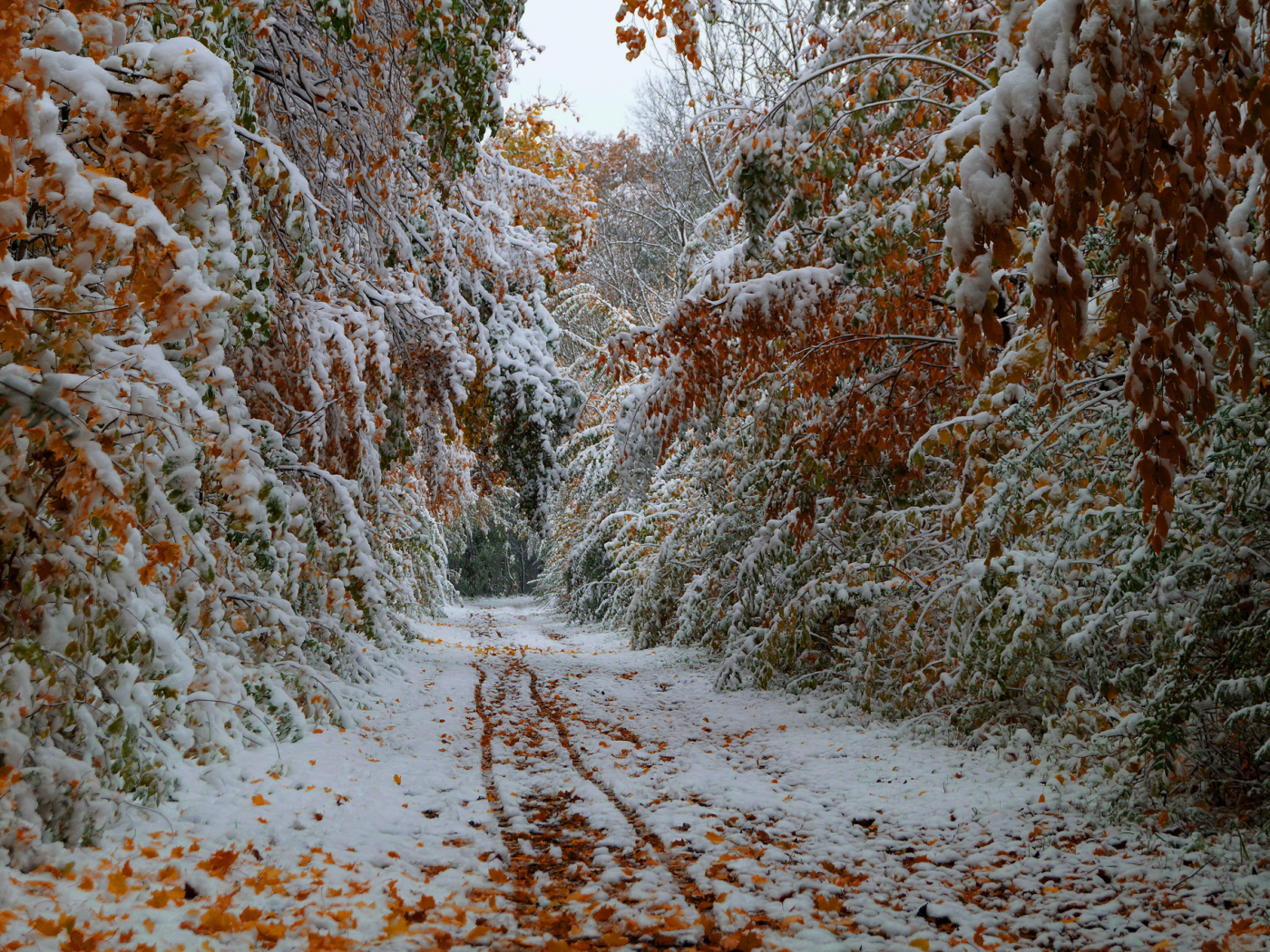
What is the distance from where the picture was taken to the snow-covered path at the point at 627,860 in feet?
10.2

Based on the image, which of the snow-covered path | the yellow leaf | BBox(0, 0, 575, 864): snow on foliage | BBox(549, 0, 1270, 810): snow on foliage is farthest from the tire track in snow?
BBox(549, 0, 1270, 810): snow on foliage

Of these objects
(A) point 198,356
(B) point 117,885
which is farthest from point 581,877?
(A) point 198,356

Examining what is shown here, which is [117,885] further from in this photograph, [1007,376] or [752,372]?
[752,372]

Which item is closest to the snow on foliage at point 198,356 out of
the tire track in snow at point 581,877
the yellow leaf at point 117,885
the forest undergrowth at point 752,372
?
the forest undergrowth at point 752,372

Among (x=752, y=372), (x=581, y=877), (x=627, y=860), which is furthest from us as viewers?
(x=752, y=372)

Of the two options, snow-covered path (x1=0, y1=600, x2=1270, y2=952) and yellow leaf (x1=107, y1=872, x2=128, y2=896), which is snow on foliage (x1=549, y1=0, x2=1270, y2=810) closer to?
snow-covered path (x1=0, y1=600, x2=1270, y2=952)

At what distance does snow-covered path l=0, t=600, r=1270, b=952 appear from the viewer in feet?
10.2

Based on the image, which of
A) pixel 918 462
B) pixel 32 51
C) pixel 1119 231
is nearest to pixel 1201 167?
pixel 1119 231

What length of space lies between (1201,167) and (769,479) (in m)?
6.04

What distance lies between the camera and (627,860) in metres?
4.09

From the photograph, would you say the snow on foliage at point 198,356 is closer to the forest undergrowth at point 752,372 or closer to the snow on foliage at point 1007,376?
the forest undergrowth at point 752,372

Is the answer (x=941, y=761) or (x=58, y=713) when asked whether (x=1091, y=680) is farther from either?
(x=58, y=713)

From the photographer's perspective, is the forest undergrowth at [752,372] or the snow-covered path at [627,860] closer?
the forest undergrowth at [752,372]

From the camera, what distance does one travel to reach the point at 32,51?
238 centimetres
